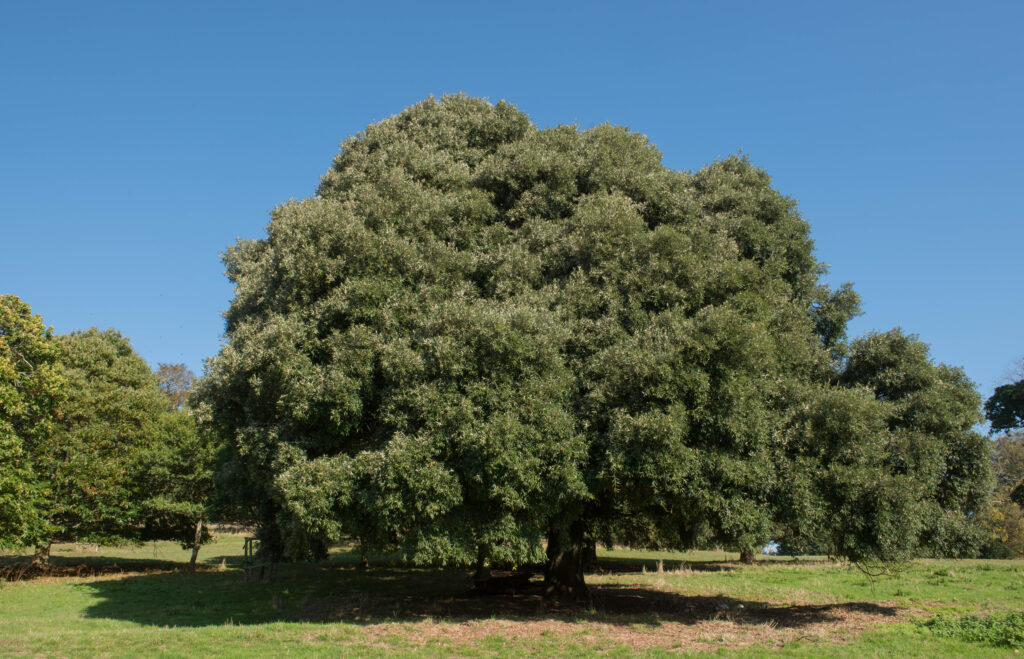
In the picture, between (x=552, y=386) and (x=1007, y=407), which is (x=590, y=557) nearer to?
(x=552, y=386)

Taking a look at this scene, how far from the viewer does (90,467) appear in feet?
106

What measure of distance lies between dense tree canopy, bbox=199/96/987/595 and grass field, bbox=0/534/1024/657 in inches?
88.1

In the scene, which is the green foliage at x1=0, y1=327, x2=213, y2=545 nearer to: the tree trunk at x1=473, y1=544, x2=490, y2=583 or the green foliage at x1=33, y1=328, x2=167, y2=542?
the green foliage at x1=33, y1=328, x2=167, y2=542

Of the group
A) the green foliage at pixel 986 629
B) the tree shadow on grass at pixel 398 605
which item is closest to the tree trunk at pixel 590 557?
the tree shadow on grass at pixel 398 605

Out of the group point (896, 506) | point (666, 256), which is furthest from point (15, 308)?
point (896, 506)

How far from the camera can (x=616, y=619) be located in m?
18.6

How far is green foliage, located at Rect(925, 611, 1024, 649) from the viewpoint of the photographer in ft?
47.6

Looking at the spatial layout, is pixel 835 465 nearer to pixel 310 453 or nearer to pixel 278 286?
pixel 310 453

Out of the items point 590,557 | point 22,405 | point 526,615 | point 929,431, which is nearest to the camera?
point 526,615

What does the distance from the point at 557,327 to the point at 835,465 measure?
9077 millimetres

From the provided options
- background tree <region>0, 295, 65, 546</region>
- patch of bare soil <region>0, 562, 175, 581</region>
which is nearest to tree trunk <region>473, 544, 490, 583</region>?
background tree <region>0, 295, 65, 546</region>

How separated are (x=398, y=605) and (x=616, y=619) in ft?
27.7

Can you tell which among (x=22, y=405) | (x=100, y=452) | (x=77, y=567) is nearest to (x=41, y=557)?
(x=77, y=567)

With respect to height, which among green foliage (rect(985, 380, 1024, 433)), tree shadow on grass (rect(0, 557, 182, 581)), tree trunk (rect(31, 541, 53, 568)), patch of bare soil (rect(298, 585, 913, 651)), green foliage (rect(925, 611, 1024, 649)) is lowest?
tree shadow on grass (rect(0, 557, 182, 581))
